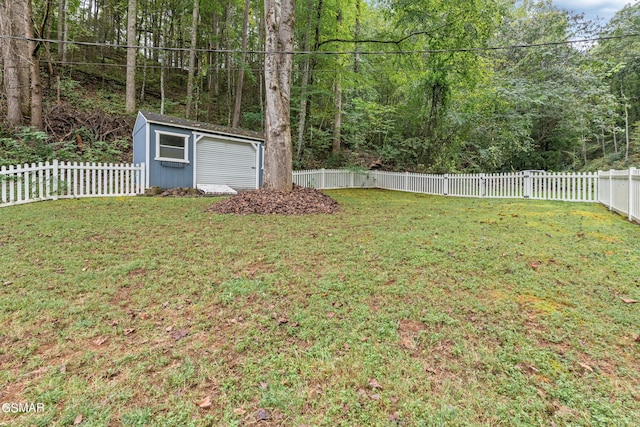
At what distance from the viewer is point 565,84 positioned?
14.7 metres

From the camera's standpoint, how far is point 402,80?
15.4 metres

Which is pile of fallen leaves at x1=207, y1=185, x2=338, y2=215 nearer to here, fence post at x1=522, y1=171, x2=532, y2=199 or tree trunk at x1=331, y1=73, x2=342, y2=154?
fence post at x1=522, y1=171, x2=532, y2=199

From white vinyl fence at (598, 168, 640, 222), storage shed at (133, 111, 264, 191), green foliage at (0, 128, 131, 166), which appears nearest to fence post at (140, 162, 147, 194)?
storage shed at (133, 111, 264, 191)

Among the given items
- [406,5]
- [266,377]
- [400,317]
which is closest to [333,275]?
[400,317]

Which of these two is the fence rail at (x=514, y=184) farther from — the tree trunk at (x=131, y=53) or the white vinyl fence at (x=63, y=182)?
the tree trunk at (x=131, y=53)

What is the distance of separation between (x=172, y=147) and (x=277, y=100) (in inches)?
181

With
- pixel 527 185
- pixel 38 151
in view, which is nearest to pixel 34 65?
pixel 38 151

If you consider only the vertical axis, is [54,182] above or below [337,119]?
below

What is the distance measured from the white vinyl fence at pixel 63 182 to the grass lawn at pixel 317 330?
346 centimetres

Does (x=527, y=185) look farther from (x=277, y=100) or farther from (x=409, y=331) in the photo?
(x=409, y=331)

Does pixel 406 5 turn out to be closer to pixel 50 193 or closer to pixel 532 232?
pixel 532 232

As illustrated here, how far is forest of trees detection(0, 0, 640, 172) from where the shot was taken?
40.2ft

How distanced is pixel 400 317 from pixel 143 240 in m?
3.85

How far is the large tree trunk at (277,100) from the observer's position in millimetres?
7723
